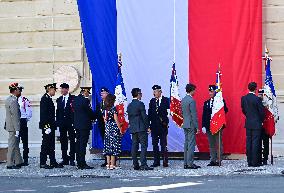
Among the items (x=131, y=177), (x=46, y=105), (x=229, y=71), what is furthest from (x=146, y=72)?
(x=131, y=177)

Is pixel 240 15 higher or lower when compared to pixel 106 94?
higher

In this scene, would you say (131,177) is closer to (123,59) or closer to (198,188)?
(198,188)

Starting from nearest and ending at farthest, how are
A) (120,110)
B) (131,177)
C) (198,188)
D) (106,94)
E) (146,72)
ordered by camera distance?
(198,188) < (131,177) < (106,94) < (120,110) < (146,72)

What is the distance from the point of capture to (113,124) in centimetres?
1708

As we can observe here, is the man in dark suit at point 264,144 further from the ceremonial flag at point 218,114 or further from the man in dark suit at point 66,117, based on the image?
the man in dark suit at point 66,117

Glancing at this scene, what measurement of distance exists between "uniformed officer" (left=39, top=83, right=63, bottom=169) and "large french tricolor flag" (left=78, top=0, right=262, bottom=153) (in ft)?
8.52

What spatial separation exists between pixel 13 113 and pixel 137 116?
2.85m

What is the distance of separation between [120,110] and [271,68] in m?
3.96

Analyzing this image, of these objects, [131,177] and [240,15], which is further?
[240,15]

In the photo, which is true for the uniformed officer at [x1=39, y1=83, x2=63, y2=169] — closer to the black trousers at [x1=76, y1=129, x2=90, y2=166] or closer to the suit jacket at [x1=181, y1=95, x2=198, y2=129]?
the black trousers at [x1=76, y1=129, x2=90, y2=166]

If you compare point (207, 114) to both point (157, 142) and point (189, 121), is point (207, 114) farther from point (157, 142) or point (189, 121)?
point (157, 142)

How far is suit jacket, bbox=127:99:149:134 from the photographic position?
1702 cm

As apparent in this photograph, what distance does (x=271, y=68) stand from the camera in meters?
19.6

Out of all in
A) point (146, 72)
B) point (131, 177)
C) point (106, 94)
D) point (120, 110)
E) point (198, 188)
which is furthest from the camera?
point (146, 72)
